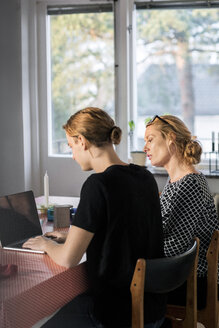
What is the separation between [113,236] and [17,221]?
0.51 metres

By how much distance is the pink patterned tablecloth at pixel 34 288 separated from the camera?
1.33 meters

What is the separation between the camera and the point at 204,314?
1888mm

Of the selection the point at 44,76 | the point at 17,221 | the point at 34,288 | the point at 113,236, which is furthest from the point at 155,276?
the point at 44,76

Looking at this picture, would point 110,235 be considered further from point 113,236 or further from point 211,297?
point 211,297

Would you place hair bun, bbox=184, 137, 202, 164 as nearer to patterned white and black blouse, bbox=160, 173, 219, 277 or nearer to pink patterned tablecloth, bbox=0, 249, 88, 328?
patterned white and black blouse, bbox=160, 173, 219, 277

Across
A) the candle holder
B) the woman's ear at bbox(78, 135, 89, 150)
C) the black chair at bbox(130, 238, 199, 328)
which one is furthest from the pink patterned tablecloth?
the candle holder

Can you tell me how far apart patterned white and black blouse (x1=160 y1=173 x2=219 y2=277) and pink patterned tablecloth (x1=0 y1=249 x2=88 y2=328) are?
1.32 feet

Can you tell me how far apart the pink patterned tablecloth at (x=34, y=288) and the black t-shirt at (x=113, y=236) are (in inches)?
4.0

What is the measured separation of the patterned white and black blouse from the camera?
6.04 feet

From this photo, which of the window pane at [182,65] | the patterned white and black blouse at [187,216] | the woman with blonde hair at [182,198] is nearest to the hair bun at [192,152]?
the woman with blonde hair at [182,198]

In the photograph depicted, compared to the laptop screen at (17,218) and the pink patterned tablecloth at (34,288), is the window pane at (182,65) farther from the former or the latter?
the pink patterned tablecloth at (34,288)

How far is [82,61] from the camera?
383cm

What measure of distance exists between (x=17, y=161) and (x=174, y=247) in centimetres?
225

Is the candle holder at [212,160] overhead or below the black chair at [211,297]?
overhead
